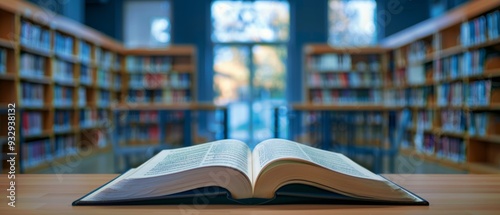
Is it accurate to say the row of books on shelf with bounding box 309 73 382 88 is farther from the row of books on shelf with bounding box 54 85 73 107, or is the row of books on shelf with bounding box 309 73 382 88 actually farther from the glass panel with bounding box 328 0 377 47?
the row of books on shelf with bounding box 54 85 73 107

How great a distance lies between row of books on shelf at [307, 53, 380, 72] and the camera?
7.31 m

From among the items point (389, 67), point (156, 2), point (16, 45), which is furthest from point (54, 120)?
point (389, 67)

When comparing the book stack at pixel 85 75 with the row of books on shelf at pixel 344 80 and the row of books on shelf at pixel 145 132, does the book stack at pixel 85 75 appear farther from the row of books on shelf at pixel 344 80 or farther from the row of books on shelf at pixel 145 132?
the row of books on shelf at pixel 344 80

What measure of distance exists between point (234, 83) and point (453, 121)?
4871 mm

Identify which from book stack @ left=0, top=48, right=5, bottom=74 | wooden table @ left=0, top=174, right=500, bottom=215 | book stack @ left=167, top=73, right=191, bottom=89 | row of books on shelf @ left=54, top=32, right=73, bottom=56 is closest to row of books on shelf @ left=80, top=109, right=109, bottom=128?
row of books on shelf @ left=54, top=32, right=73, bottom=56

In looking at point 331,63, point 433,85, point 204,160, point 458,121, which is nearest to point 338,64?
point 331,63

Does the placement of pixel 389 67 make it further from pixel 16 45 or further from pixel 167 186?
pixel 167 186

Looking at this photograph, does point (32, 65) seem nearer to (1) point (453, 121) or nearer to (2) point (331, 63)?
(1) point (453, 121)

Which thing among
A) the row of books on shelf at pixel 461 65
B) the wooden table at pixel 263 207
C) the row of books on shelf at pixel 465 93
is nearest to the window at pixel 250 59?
the row of books on shelf at pixel 461 65

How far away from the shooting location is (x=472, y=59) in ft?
14.2

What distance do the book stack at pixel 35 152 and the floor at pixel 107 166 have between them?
0.41 feet

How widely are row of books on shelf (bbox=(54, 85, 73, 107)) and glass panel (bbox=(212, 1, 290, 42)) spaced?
12.3 feet

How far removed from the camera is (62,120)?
529cm

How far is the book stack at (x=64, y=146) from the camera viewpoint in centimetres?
513
